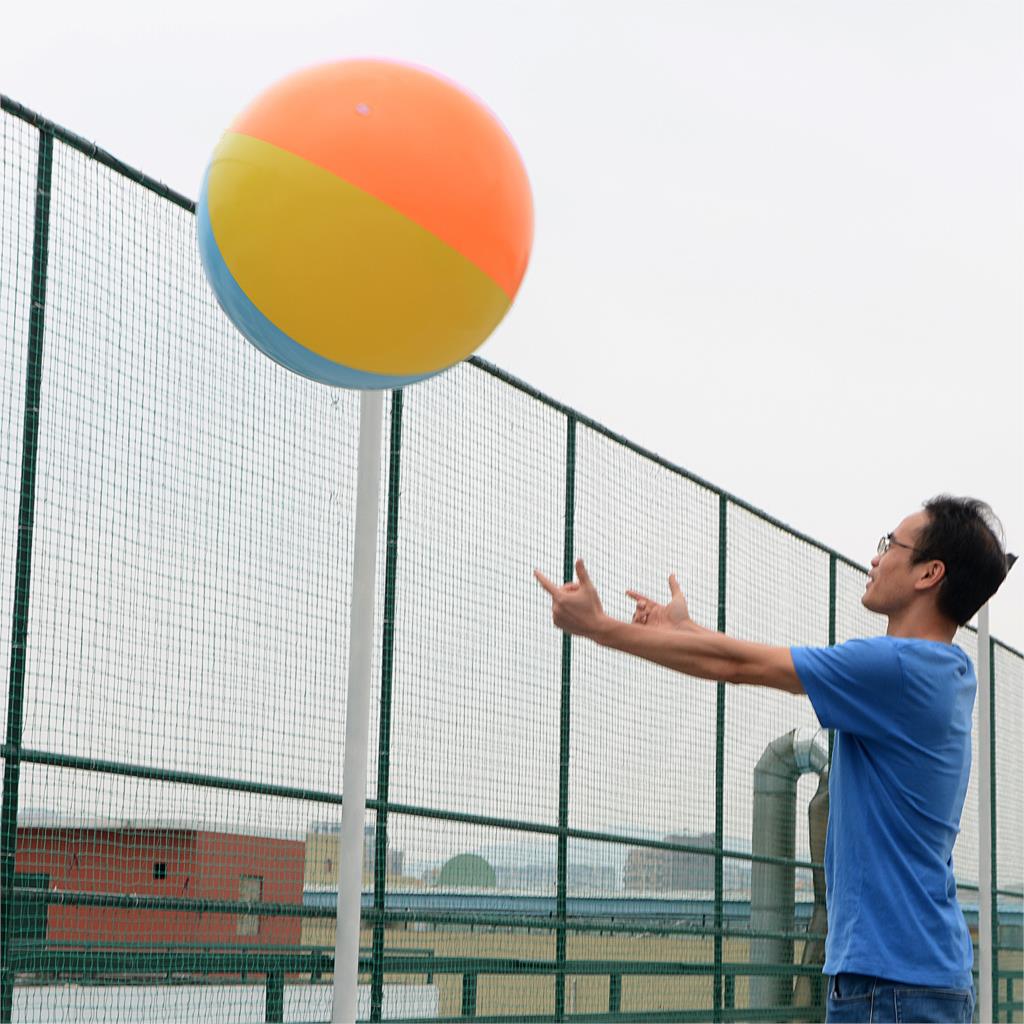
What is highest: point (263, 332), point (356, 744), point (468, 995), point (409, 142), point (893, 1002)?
point (409, 142)

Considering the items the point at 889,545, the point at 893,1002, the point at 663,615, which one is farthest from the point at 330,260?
the point at 893,1002

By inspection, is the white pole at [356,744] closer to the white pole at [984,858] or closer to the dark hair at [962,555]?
the dark hair at [962,555]

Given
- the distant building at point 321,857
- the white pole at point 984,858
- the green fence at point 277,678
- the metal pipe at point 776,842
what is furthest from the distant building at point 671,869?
the white pole at point 984,858

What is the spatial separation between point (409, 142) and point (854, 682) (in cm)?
132

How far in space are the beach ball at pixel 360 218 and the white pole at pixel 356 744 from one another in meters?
0.83

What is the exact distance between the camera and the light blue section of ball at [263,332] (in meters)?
2.94

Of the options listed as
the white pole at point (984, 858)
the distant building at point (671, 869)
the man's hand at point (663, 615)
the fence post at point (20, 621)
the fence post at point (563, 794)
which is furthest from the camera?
the white pole at point (984, 858)

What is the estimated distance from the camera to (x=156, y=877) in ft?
13.8

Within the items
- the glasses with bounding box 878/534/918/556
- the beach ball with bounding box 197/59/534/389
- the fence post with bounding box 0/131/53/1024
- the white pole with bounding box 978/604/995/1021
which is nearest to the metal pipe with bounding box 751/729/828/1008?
the white pole with bounding box 978/604/995/1021

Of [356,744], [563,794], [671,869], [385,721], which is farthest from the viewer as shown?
[671,869]

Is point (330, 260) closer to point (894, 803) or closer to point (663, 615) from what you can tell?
point (663, 615)

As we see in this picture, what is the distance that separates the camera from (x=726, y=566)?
7.43 metres

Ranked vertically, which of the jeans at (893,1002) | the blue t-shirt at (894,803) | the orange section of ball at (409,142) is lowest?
the jeans at (893,1002)

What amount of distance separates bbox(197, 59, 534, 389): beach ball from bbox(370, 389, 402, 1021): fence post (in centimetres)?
224
